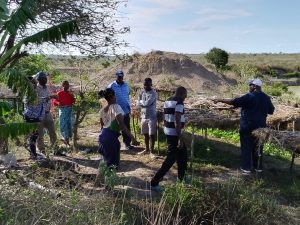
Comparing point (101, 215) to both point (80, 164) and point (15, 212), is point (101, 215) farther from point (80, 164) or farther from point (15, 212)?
point (80, 164)

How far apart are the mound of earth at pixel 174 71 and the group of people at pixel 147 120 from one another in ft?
64.2

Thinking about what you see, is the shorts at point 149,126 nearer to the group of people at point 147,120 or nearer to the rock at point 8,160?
the group of people at point 147,120

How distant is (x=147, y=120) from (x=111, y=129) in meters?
2.91

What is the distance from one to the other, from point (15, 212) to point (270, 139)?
4983 millimetres

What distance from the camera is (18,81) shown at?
6.82 m

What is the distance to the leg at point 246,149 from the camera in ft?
31.7

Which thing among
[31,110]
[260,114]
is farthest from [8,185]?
[260,114]

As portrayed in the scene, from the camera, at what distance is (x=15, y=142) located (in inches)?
419

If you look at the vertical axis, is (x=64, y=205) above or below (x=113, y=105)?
below

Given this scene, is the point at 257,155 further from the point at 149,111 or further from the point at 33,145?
the point at 33,145

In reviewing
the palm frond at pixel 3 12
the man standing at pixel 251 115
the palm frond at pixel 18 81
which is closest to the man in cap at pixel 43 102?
the palm frond at pixel 18 81

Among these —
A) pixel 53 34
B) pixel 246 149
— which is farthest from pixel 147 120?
pixel 53 34

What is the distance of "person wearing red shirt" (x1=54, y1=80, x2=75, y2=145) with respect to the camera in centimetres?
1076

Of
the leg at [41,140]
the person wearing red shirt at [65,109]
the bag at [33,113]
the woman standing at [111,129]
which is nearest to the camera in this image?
the woman standing at [111,129]
